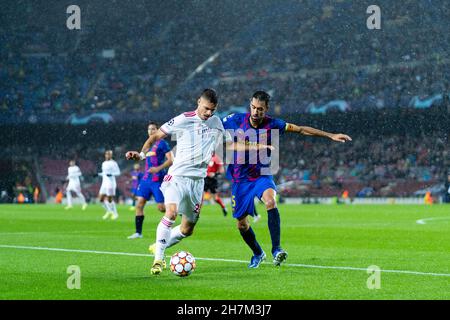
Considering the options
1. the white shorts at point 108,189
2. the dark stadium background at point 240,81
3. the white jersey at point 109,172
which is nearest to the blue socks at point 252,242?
the white shorts at point 108,189

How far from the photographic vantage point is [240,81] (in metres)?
53.2

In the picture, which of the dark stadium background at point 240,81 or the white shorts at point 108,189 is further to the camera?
the dark stadium background at point 240,81

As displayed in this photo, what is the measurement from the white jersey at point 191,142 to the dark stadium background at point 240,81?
116 ft

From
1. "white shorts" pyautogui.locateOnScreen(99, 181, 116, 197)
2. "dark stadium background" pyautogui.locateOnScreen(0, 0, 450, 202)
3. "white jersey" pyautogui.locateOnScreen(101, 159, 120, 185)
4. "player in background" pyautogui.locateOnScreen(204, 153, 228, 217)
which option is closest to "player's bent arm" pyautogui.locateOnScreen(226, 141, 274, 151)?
"player in background" pyautogui.locateOnScreen(204, 153, 228, 217)

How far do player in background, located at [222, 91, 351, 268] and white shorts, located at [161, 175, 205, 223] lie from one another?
95cm

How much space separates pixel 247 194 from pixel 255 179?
0.83 feet

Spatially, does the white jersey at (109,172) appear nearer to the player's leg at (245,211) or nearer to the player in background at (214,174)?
the player in background at (214,174)

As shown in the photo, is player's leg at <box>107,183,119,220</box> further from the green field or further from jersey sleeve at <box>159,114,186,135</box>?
jersey sleeve at <box>159,114,186,135</box>

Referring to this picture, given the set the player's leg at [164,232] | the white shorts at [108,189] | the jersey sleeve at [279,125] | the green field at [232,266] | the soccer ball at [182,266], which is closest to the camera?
the green field at [232,266]

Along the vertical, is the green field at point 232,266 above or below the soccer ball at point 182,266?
below

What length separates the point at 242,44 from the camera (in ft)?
183

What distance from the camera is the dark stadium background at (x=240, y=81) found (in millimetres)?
48156
